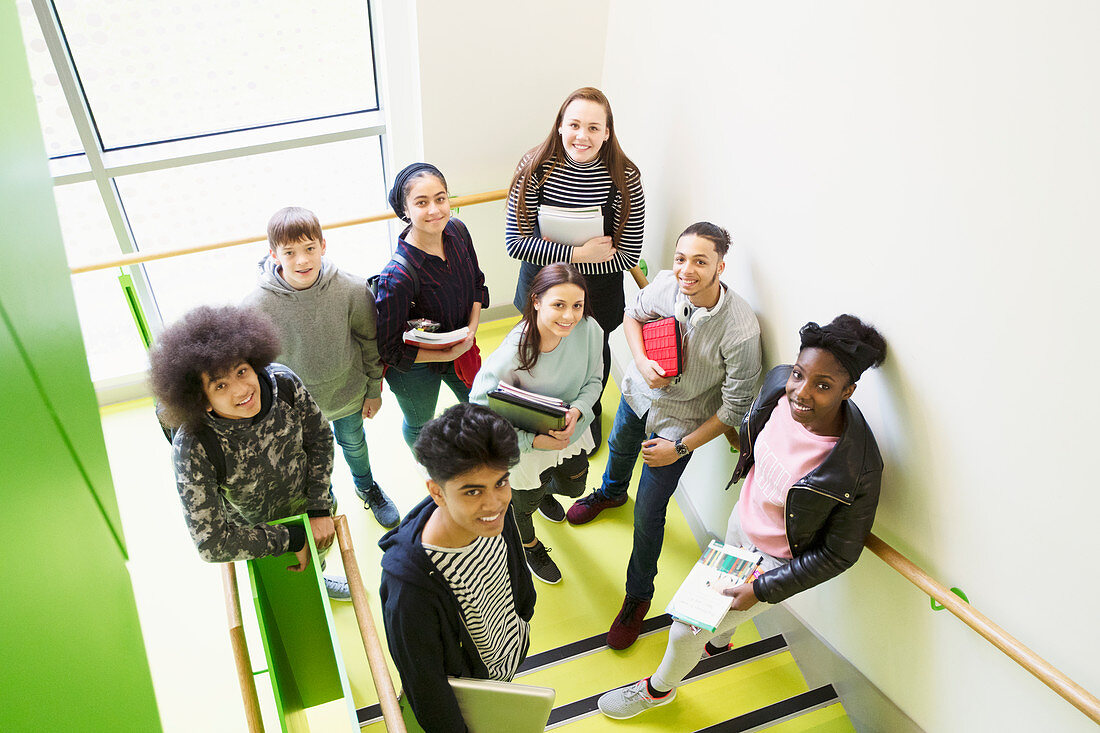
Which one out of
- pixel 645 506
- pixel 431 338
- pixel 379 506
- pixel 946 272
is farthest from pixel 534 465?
pixel 946 272

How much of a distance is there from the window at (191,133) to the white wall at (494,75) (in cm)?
51

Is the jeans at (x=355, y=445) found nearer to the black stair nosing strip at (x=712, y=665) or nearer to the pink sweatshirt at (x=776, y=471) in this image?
the black stair nosing strip at (x=712, y=665)

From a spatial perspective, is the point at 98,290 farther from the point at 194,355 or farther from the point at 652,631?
the point at 652,631

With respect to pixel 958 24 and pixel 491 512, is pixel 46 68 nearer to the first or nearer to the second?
pixel 491 512

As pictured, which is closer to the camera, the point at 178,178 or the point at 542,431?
the point at 542,431

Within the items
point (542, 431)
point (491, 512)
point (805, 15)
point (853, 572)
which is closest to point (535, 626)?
point (542, 431)

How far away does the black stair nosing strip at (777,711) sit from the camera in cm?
322

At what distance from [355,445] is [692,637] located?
181 centimetres

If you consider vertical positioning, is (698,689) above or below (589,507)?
below

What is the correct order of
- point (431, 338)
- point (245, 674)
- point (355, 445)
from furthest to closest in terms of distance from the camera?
point (355, 445) < point (431, 338) < point (245, 674)

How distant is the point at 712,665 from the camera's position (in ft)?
11.3

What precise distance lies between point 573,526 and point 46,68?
3489mm

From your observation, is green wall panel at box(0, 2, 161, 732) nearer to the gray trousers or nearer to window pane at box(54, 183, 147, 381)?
the gray trousers

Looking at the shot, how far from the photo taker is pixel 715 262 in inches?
116
